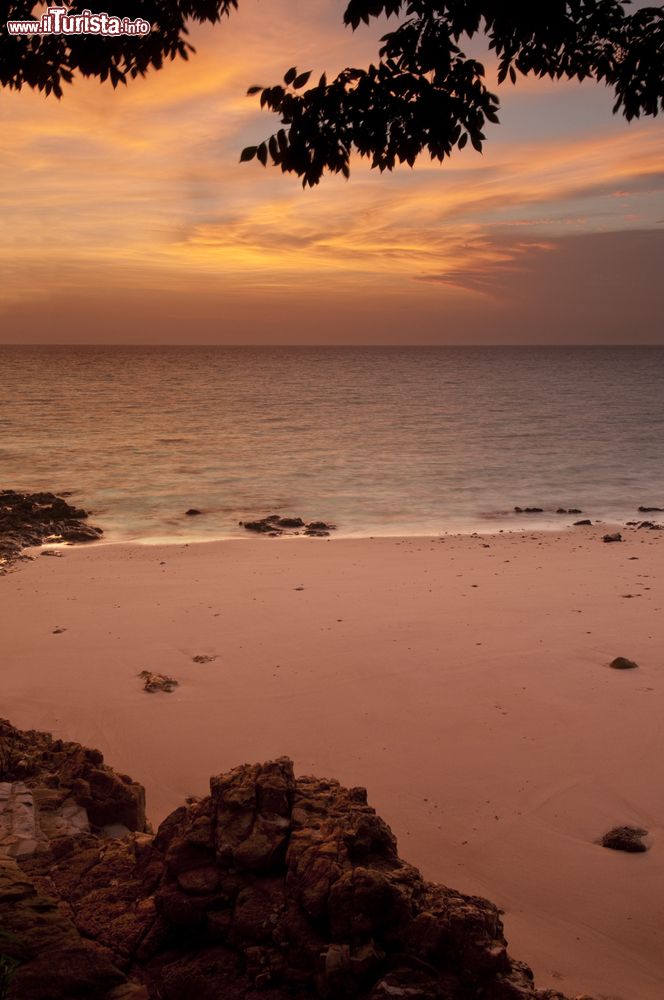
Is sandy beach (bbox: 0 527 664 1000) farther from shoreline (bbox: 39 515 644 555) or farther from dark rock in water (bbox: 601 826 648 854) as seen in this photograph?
shoreline (bbox: 39 515 644 555)

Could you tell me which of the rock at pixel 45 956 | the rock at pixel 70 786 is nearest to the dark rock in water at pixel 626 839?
the rock at pixel 70 786

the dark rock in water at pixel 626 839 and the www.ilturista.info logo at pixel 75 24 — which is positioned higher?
the www.ilturista.info logo at pixel 75 24

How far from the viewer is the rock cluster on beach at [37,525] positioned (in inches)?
680

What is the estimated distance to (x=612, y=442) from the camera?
4188cm

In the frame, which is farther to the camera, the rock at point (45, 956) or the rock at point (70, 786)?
the rock at point (70, 786)

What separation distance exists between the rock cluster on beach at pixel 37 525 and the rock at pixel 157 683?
795 cm

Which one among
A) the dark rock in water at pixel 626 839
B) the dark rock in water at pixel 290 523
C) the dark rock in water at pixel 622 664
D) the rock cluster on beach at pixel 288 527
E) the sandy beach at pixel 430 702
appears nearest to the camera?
the sandy beach at pixel 430 702

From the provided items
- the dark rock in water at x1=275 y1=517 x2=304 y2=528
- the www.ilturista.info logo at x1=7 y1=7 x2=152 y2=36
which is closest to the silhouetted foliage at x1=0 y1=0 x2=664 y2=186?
the www.ilturista.info logo at x1=7 y1=7 x2=152 y2=36

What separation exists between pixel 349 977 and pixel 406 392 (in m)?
82.2

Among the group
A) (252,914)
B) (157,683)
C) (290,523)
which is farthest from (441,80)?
(290,523)

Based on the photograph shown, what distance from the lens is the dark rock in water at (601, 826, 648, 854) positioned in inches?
221

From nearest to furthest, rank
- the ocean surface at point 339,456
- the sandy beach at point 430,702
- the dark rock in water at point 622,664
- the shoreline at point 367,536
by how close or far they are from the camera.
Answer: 1. the sandy beach at point 430,702
2. the dark rock in water at point 622,664
3. the shoreline at point 367,536
4. the ocean surface at point 339,456

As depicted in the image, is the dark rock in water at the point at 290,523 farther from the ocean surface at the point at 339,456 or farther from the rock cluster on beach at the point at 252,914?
the rock cluster on beach at the point at 252,914

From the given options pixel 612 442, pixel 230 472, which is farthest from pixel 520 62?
pixel 612 442
